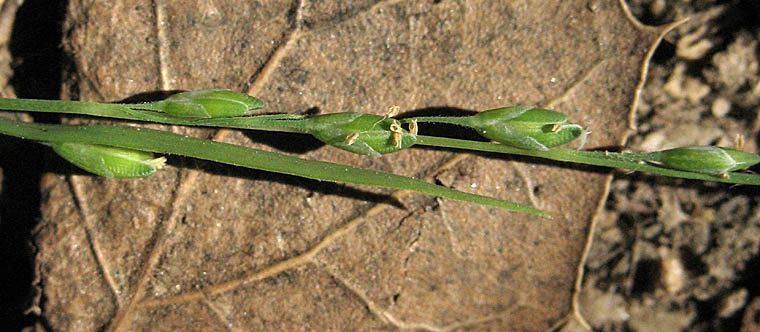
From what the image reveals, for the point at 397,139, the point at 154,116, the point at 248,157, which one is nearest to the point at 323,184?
the point at 248,157

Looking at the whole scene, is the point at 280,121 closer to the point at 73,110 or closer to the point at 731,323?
the point at 73,110

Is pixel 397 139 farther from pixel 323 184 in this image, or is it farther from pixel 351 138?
pixel 323 184

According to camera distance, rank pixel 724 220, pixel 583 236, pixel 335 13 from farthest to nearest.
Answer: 1. pixel 724 220
2. pixel 583 236
3. pixel 335 13

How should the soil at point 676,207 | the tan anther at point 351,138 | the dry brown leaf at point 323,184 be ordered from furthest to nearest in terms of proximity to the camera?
the soil at point 676,207, the dry brown leaf at point 323,184, the tan anther at point 351,138

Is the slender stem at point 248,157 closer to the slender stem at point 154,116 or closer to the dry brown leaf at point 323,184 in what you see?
the slender stem at point 154,116

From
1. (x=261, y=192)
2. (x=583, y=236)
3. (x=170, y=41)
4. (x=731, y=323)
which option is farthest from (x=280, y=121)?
(x=731, y=323)

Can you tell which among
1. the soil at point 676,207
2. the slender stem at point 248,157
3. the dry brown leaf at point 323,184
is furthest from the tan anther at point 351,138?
the soil at point 676,207
